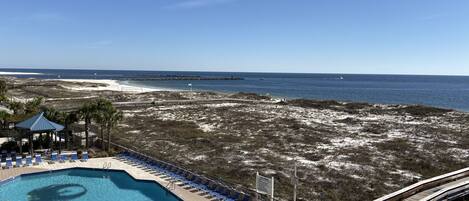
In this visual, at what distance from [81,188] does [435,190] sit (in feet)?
61.5

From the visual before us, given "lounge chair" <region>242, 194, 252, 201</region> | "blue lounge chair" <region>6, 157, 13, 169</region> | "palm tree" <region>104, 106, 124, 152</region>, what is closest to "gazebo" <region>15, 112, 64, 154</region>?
"blue lounge chair" <region>6, 157, 13, 169</region>

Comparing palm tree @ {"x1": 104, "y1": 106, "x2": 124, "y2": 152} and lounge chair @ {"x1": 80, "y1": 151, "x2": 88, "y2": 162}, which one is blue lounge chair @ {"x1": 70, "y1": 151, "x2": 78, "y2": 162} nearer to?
lounge chair @ {"x1": 80, "y1": 151, "x2": 88, "y2": 162}

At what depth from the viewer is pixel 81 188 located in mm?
21547

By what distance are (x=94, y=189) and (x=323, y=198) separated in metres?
12.6

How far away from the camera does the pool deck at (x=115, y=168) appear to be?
1994 centimetres

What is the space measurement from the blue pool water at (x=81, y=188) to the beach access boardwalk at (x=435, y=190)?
10.9 m

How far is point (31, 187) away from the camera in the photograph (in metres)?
21.5

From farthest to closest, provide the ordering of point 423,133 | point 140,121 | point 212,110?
point 212,110 < point 140,121 < point 423,133

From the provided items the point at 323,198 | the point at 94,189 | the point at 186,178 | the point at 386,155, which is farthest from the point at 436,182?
the point at 94,189

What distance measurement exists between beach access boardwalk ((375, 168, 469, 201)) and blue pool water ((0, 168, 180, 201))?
1090cm

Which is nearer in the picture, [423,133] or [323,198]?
[323,198]

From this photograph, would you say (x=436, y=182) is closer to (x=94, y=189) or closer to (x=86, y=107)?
(x=94, y=189)

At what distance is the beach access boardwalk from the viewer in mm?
18016

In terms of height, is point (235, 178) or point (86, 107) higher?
point (86, 107)
